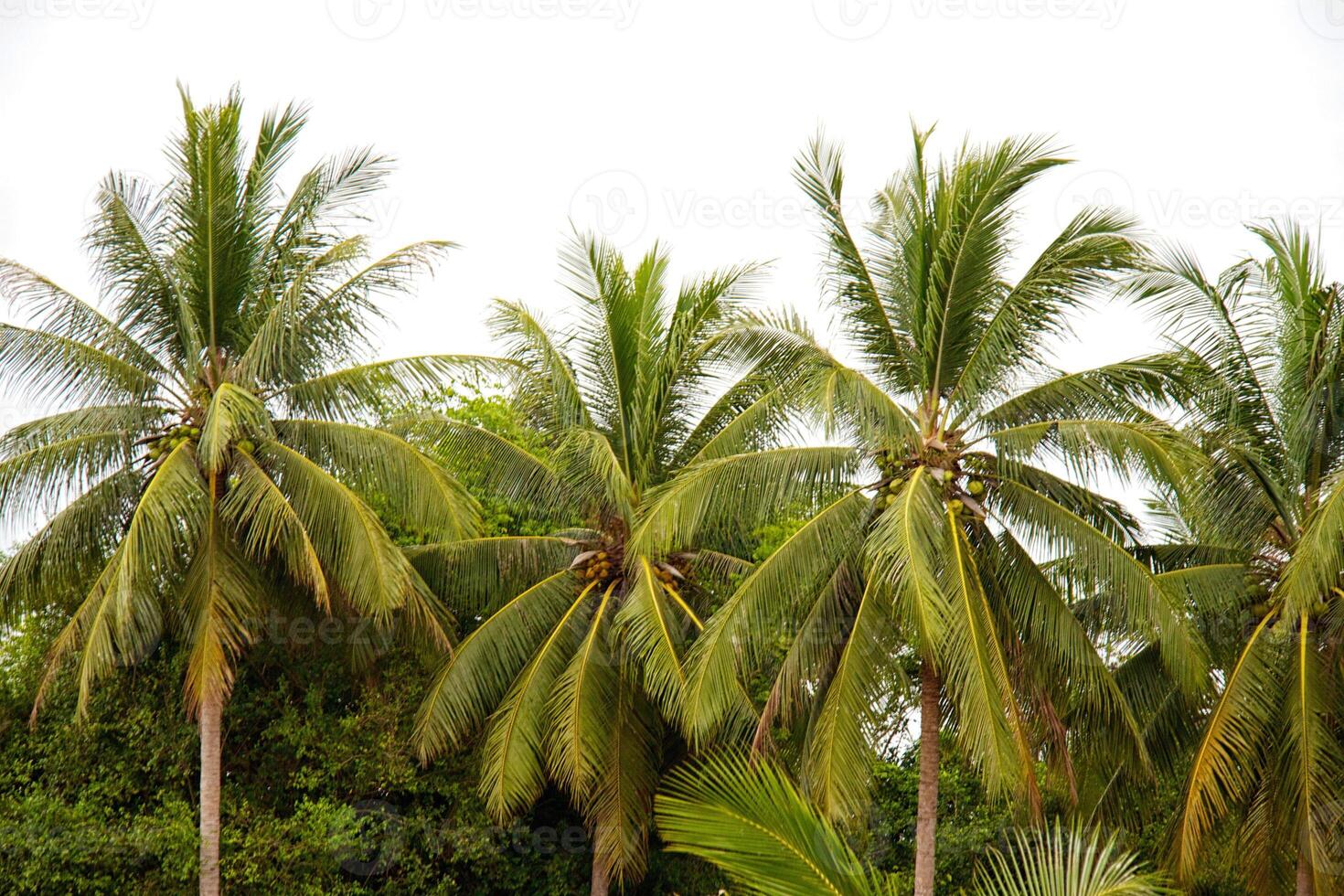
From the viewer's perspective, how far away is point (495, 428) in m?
19.3

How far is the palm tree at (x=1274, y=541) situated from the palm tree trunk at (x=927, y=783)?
7.96 feet

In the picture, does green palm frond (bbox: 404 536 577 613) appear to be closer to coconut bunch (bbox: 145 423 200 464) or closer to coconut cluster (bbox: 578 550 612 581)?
coconut cluster (bbox: 578 550 612 581)

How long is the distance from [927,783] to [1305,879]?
156 inches

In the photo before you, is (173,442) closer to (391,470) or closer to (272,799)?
(391,470)

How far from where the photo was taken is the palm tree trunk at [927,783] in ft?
42.3

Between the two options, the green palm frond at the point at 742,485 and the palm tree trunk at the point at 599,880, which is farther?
→ the palm tree trunk at the point at 599,880

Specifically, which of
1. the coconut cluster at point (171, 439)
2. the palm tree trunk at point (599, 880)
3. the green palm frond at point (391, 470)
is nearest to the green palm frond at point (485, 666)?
the green palm frond at point (391, 470)

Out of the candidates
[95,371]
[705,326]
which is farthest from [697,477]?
[95,371]

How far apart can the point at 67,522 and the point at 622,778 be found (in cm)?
668

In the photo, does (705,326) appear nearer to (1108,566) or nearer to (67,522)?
(1108,566)

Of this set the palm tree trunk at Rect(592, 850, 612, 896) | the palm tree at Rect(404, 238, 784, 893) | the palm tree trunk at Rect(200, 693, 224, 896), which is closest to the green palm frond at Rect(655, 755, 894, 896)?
the palm tree at Rect(404, 238, 784, 893)

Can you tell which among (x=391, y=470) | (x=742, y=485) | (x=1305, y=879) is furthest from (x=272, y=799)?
(x=1305, y=879)

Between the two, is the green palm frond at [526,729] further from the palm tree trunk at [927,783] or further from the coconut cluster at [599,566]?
the palm tree trunk at [927,783]

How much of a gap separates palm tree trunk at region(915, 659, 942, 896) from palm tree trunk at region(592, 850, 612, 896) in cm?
395
